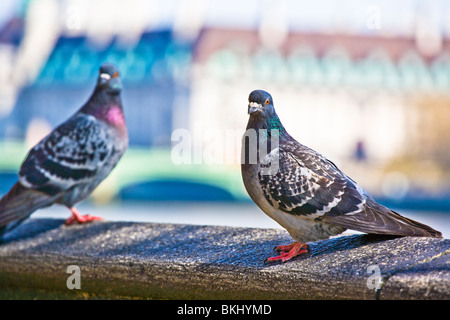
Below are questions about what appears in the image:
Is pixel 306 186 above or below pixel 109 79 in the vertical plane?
below

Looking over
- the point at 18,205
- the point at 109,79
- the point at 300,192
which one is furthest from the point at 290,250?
the point at 109,79

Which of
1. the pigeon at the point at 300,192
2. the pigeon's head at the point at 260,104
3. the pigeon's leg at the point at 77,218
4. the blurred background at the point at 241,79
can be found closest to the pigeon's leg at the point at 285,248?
the pigeon at the point at 300,192

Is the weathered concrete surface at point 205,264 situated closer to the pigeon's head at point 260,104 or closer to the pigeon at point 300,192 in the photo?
the pigeon at point 300,192

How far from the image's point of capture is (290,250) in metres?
4.21

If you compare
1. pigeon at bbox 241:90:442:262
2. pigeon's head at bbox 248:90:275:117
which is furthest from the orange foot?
pigeon's head at bbox 248:90:275:117

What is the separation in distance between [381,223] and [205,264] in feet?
3.25

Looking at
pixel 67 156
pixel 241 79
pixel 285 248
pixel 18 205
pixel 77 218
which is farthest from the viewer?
pixel 241 79

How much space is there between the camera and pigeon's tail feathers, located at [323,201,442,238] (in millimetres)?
3975

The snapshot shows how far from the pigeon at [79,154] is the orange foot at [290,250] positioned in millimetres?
1845

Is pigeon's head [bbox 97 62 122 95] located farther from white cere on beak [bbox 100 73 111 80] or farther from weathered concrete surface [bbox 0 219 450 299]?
weathered concrete surface [bbox 0 219 450 299]

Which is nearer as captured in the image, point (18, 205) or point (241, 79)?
point (18, 205)

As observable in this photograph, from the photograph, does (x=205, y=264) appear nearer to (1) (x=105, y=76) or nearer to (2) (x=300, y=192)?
(2) (x=300, y=192)

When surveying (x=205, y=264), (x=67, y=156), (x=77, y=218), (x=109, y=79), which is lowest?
(x=205, y=264)
